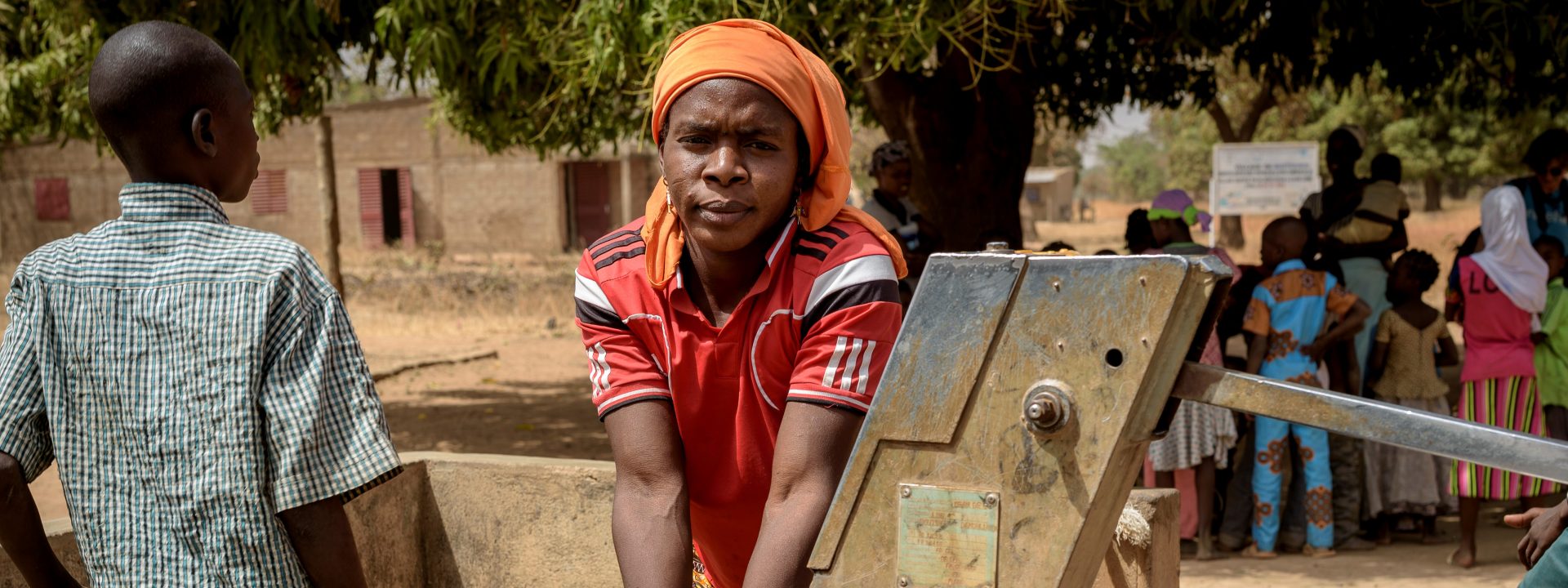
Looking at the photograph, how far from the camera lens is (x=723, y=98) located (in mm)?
1670

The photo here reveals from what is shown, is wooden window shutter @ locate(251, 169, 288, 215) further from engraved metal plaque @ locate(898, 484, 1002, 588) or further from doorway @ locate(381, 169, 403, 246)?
engraved metal plaque @ locate(898, 484, 1002, 588)

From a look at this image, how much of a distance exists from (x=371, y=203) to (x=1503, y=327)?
75.0 ft

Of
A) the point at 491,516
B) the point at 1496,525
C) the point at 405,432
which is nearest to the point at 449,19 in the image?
the point at 491,516

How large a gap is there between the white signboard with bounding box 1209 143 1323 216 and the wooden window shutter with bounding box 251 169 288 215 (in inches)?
775

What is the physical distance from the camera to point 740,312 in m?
1.74

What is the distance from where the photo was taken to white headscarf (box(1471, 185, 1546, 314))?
5.17 metres

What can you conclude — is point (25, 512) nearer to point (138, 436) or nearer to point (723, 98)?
point (138, 436)

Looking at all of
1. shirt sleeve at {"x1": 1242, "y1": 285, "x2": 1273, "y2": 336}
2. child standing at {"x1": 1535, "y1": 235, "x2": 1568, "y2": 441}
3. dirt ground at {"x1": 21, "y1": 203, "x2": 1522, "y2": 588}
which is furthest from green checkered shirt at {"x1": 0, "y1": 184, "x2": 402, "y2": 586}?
child standing at {"x1": 1535, "y1": 235, "x2": 1568, "y2": 441}

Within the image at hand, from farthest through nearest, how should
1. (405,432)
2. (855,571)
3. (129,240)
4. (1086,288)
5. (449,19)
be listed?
1. (405,432)
2. (449,19)
3. (129,240)
4. (855,571)
5. (1086,288)

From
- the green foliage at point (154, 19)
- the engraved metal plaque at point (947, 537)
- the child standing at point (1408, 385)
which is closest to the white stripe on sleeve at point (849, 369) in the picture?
the engraved metal plaque at point (947, 537)

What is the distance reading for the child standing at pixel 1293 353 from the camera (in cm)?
523

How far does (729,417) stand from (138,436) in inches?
30.6

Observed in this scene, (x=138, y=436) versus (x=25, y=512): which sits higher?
(x=138, y=436)

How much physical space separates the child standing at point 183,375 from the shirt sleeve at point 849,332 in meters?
0.60
